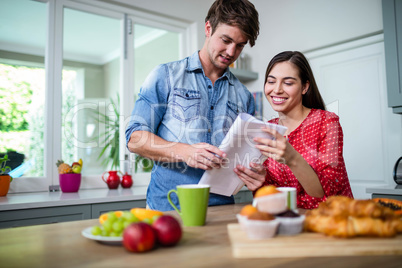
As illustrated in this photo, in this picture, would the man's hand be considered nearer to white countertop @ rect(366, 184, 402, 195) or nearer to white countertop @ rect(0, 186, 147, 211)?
white countertop @ rect(0, 186, 147, 211)

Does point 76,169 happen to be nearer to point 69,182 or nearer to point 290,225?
point 69,182

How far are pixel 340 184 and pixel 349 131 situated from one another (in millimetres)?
1958

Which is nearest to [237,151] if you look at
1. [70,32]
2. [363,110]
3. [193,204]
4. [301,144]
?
[193,204]

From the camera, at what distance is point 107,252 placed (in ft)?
2.34

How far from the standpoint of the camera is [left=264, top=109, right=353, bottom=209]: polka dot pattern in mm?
1378

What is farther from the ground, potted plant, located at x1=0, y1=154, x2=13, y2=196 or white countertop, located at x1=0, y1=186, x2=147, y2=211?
potted plant, located at x1=0, y1=154, x2=13, y2=196

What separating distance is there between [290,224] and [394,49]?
2.30 meters

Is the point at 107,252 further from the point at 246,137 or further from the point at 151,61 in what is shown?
the point at 151,61

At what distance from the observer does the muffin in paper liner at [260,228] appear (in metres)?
0.74

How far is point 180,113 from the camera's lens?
1502mm

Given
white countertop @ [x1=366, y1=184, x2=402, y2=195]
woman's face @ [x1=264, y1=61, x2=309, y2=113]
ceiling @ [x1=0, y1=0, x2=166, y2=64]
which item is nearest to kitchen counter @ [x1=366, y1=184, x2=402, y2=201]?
white countertop @ [x1=366, y1=184, x2=402, y2=195]

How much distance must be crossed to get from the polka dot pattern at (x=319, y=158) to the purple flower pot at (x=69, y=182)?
62.9 inches

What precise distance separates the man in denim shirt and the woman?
0.16m

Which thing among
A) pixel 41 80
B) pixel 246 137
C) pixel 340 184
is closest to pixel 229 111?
pixel 246 137
